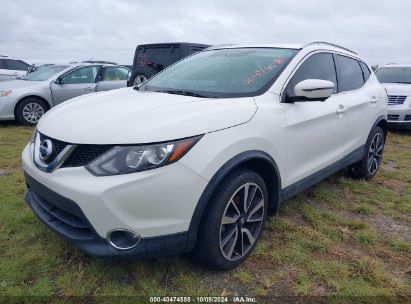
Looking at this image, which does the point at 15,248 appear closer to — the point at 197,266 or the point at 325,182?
the point at 197,266

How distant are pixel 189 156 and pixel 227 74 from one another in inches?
49.7

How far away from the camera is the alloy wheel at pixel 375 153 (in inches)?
185

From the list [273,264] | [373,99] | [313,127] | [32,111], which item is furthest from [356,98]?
[32,111]

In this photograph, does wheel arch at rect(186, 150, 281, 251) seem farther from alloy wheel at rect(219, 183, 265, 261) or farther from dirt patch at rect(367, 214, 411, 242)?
dirt patch at rect(367, 214, 411, 242)

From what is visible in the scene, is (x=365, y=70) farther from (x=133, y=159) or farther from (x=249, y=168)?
(x=133, y=159)

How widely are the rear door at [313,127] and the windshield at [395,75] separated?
641 cm

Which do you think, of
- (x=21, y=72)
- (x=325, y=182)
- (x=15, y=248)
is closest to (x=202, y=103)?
(x=15, y=248)

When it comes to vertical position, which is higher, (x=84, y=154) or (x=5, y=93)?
(x=84, y=154)

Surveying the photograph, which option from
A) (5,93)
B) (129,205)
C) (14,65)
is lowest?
(14,65)

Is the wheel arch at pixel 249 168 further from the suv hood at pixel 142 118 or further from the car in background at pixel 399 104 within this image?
the car in background at pixel 399 104

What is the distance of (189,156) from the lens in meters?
2.21

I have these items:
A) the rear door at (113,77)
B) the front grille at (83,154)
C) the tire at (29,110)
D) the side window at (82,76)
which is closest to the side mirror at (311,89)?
the front grille at (83,154)

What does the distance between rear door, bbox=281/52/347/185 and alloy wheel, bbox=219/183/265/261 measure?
0.45m

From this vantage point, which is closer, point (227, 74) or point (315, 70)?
point (227, 74)
